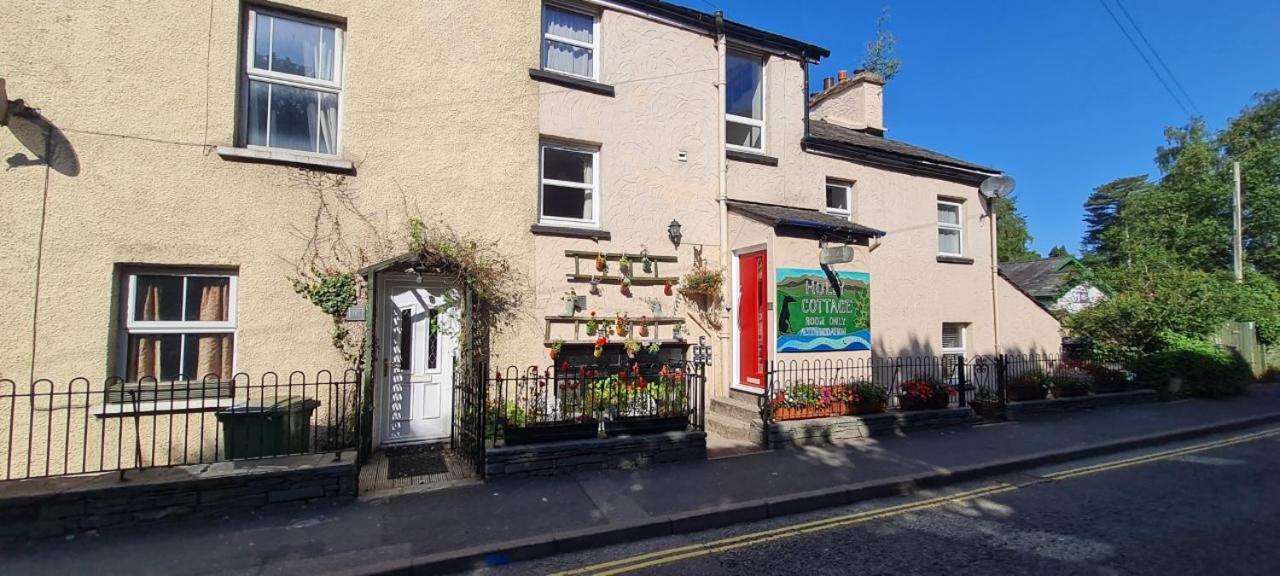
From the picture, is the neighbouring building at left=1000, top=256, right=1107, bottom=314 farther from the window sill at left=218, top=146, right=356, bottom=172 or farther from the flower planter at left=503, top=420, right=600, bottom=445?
the window sill at left=218, top=146, right=356, bottom=172

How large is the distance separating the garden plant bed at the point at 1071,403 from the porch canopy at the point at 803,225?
170 inches

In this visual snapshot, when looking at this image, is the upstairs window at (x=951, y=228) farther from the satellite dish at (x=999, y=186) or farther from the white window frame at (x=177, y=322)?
the white window frame at (x=177, y=322)

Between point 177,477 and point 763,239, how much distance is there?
7606 millimetres

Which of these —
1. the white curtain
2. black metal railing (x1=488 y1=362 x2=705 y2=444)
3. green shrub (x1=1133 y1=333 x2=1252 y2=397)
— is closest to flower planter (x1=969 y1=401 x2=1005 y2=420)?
green shrub (x1=1133 y1=333 x2=1252 y2=397)

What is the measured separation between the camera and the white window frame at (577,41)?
8531 mm

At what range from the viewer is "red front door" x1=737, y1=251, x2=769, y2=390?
28.2 ft

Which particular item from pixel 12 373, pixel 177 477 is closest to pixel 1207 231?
pixel 177 477

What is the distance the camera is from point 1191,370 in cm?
1189

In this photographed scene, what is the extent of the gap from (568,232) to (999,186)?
9282 millimetres

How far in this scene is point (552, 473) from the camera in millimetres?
6156

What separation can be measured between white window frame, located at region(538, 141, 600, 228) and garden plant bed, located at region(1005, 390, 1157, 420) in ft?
26.7

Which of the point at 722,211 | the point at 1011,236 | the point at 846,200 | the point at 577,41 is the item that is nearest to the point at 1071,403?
the point at 846,200

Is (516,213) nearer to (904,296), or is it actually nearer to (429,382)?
(429,382)

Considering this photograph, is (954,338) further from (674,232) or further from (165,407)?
(165,407)
